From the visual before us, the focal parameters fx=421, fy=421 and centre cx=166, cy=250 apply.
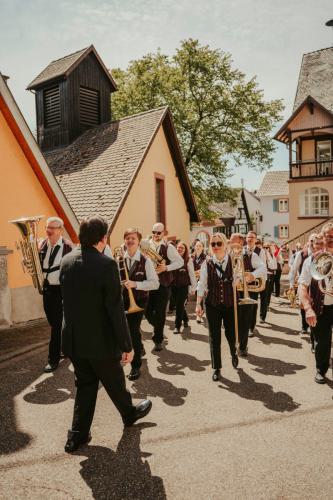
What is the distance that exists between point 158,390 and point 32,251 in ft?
9.71

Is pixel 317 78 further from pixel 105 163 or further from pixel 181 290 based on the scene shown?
pixel 181 290

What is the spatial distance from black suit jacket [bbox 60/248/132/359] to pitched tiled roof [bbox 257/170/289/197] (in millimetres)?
48977

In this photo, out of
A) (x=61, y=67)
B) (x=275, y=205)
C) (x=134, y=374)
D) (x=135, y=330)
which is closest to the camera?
(x=135, y=330)

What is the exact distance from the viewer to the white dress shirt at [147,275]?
230 inches

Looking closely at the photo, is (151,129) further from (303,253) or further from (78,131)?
(303,253)

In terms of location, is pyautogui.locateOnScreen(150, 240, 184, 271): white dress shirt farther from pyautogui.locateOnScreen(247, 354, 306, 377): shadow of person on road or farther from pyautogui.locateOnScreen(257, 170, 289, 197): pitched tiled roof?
pyautogui.locateOnScreen(257, 170, 289, 197): pitched tiled roof

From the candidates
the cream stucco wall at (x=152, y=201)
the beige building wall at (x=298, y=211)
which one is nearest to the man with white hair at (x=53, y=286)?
the cream stucco wall at (x=152, y=201)

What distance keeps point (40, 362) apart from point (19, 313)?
142 inches

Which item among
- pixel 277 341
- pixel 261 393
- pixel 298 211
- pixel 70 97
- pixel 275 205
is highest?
pixel 70 97

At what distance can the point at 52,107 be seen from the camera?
2006cm

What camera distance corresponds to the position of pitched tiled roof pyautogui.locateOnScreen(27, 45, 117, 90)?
1897cm

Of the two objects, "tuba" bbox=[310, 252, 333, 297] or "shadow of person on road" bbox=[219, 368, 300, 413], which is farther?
"tuba" bbox=[310, 252, 333, 297]

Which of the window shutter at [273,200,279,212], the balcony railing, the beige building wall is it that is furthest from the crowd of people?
the window shutter at [273,200,279,212]

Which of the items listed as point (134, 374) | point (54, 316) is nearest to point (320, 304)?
point (134, 374)
